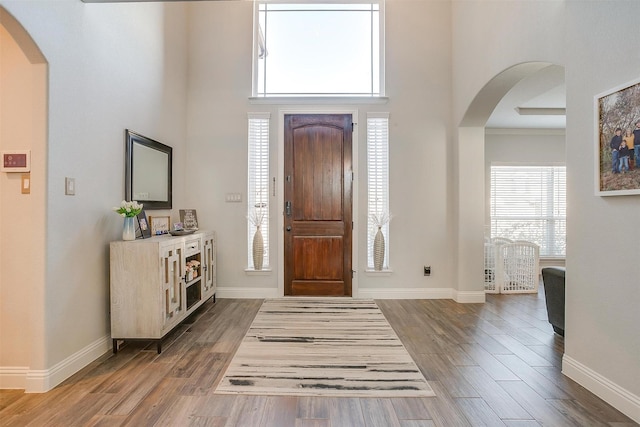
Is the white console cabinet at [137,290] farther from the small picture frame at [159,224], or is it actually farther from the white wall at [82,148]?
the small picture frame at [159,224]

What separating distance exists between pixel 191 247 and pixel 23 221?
1.40 meters

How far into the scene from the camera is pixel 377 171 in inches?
168

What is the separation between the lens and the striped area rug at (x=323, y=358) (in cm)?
208

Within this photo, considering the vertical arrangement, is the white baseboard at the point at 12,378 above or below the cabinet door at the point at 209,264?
below

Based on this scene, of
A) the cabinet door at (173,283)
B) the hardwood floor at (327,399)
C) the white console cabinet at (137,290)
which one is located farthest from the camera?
the cabinet door at (173,283)

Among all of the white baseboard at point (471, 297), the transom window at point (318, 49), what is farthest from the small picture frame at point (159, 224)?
the white baseboard at point (471, 297)

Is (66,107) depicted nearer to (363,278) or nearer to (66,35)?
(66,35)

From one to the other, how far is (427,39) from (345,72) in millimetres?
1174

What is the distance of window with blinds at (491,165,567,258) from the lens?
5738 mm

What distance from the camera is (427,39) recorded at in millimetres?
4277

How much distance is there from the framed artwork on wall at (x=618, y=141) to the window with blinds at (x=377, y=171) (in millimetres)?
2418

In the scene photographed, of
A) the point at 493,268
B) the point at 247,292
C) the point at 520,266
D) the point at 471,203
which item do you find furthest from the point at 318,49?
the point at 520,266

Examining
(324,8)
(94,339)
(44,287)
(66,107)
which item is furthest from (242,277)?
(324,8)

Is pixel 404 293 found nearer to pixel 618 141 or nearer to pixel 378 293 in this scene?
pixel 378 293
